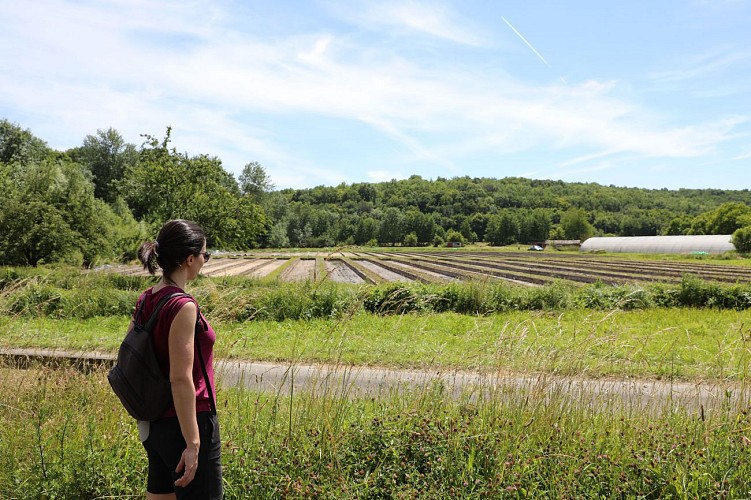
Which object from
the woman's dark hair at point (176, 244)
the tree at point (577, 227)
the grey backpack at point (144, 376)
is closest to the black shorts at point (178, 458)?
the grey backpack at point (144, 376)

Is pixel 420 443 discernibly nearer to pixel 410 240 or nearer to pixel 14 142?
pixel 14 142

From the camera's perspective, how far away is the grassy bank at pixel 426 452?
3.40 metres

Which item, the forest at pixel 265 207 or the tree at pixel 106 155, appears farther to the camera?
the tree at pixel 106 155

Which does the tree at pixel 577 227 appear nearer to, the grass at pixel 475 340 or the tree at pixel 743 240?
the tree at pixel 743 240

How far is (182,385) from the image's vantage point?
7.73ft

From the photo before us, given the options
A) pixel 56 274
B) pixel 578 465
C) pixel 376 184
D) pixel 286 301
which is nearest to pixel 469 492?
pixel 578 465

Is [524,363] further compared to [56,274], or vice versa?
[56,274]

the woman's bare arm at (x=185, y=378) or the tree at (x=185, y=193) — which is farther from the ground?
the tree at (x=185, y=193)

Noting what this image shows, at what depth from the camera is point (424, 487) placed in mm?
3359

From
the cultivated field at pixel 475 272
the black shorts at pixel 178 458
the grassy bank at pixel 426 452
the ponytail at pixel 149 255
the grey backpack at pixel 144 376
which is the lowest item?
the cultivated field at pixel 475 272

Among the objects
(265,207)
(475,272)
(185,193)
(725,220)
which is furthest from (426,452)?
(725,220)

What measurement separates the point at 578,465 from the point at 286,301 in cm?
1213

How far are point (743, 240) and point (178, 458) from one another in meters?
69.2

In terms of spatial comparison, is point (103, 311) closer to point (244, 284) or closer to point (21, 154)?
point (244, 284)
